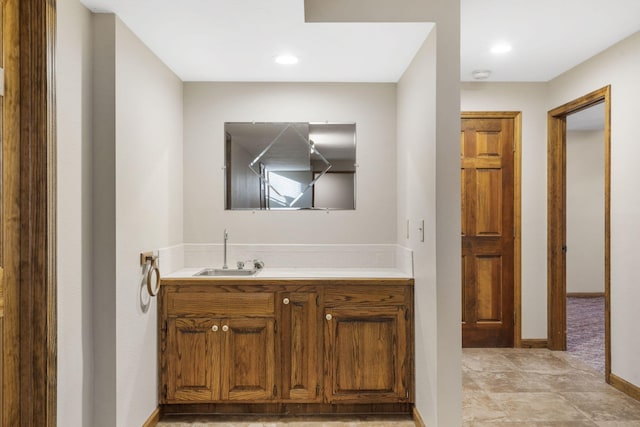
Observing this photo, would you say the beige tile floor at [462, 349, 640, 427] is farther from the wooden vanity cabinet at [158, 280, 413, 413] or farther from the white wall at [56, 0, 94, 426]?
the white wall at [56, 0, 94, 426]

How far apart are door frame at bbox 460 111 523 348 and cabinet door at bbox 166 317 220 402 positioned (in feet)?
8.87

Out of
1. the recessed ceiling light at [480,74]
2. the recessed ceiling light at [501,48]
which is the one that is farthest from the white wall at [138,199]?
the recessed ceiling light at [480,74]

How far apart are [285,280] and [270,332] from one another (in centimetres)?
34

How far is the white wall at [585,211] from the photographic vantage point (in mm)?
6457

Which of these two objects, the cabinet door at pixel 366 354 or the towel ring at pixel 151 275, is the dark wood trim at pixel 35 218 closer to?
the towel ring at pixel 151 275

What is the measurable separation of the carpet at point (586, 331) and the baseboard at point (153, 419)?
3.31 metres

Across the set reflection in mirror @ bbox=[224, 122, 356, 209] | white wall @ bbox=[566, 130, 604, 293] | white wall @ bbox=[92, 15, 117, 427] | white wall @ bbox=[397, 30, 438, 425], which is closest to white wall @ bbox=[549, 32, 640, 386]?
white wall @ bbox=[397, 30, 438, 425]

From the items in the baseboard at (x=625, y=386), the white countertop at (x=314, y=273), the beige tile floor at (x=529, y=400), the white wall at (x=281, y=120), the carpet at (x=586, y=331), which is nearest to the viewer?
the beige tile floor at (x=529, y=400)

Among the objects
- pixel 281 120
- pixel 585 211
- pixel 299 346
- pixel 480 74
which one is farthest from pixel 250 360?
pixel 585 211

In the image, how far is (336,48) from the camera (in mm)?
2627

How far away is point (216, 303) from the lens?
2758 millimetres

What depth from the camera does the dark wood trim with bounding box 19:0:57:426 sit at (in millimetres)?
1729

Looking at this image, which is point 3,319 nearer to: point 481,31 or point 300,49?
point 300,49

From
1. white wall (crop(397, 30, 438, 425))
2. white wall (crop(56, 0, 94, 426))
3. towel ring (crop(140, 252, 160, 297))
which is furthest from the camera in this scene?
towel ring (crop(140, 252, 160, 297))
